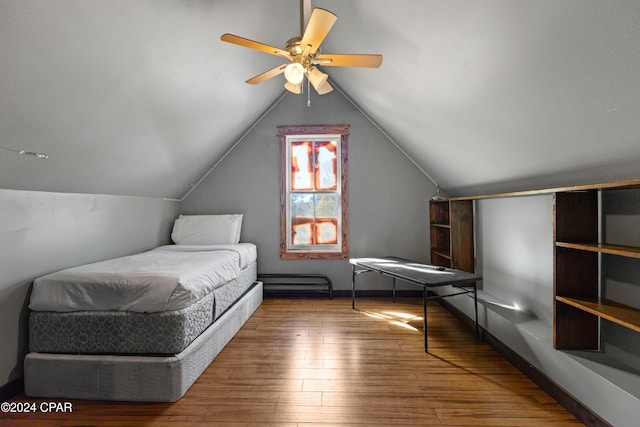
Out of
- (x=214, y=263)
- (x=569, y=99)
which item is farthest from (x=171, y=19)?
(x=569, y=99)

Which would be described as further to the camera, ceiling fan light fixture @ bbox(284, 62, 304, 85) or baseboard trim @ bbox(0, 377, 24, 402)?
ceiling fan light fixture @ bbox(284, 62, 304, 85)

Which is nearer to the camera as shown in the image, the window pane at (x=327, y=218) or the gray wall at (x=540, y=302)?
the gray wall at (x=540, y=302)

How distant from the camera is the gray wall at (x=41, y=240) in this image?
1.80m

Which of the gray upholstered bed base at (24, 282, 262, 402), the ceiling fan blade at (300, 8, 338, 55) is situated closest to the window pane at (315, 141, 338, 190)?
the ceiling fan blade at (300, 8, 338, 55)

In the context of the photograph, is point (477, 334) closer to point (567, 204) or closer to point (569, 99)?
point (567, 204)

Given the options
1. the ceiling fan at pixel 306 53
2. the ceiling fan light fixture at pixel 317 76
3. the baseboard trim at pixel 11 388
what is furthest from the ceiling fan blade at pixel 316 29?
the baseboard trim at pixel 11 388

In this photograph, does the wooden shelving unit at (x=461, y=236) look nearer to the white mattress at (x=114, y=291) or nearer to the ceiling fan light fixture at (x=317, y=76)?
the ceiling fan light fixture at (x=317, y=76)

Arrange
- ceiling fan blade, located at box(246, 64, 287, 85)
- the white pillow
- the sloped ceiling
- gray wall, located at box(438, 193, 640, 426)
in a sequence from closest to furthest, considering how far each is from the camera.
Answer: the sloped ceiling
gray wall, located at box(438, 193, 640, 426)
ceiling fan blade, located at box(246, 64, 287, 85)
the white pillow

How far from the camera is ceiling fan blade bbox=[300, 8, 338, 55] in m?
1.52

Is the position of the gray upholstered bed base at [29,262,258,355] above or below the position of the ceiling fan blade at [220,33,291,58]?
below

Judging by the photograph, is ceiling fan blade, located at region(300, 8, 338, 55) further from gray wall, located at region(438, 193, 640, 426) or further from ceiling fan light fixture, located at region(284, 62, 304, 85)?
gray wall, located at region(438, 193, 640, 426)

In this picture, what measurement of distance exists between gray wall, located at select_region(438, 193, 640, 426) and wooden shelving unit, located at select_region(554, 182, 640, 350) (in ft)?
0.21

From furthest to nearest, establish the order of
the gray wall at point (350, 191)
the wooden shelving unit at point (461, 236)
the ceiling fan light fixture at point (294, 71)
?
the gray wall at point (350, 191) → the wooden shelving unit at point (461, 236) → the ceiling fan light fixture at point (294, 71)

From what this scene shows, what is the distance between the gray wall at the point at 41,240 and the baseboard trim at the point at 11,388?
3cm
